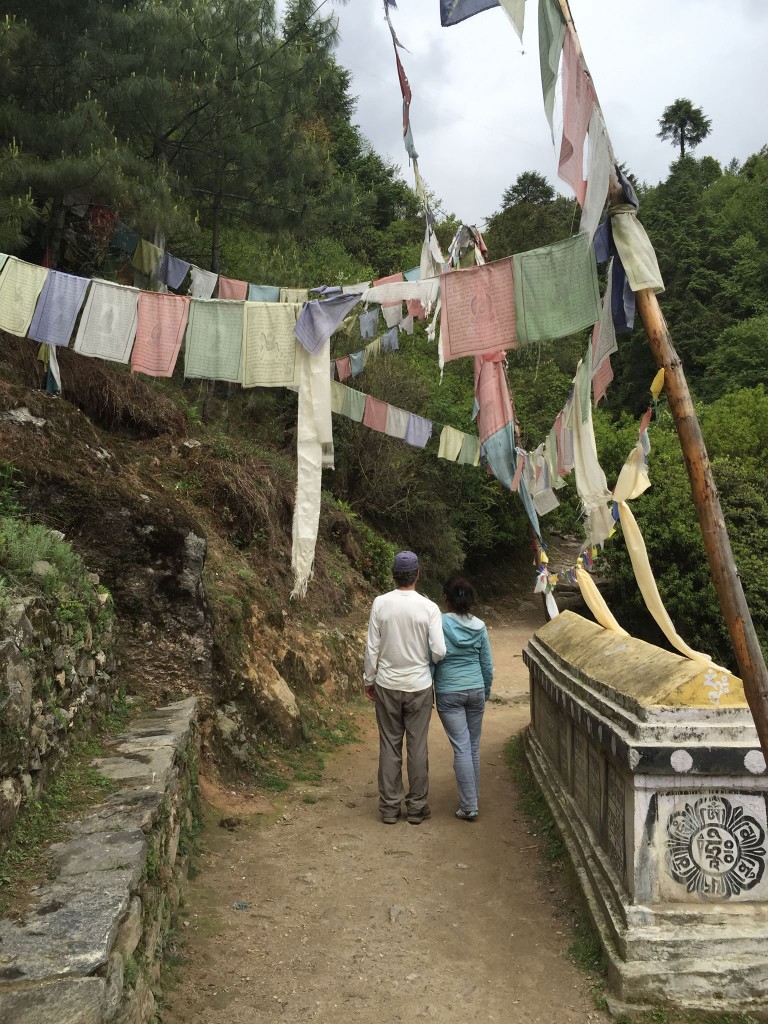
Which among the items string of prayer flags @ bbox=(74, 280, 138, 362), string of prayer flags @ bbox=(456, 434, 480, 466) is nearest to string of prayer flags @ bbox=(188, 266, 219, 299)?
string of prayer flags @ bbox=(74, 280, 138, 362)

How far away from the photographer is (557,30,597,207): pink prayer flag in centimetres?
337

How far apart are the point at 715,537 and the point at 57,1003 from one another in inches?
105

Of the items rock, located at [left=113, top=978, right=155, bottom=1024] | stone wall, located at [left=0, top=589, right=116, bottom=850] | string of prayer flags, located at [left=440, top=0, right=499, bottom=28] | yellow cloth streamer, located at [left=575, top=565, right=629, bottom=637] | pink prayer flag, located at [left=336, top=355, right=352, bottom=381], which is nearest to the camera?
rock, located at [left=113, top=978, right=155, bottom=1024]

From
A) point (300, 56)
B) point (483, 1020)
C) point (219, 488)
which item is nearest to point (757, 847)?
point (483, 1020)

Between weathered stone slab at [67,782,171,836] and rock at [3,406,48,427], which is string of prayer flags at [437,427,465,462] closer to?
rock at [3,406,48,427]

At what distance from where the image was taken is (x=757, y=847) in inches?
137

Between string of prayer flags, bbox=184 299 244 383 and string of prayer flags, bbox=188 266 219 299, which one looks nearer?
string of prayer flags, bbox=184 299 244 383

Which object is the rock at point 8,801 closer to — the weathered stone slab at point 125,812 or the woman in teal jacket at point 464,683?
the weathered stone slab at point 125,812

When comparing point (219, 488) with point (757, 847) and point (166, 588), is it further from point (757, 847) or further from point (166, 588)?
point (757, 847)

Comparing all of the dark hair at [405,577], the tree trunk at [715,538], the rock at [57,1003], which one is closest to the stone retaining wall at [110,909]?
the rock at [57,1003]

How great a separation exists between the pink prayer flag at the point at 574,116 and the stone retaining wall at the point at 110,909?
11.2 feet

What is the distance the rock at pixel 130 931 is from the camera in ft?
8.81

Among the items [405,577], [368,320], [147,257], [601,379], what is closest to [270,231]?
[147,257]

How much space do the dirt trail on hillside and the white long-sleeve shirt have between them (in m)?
1.10
